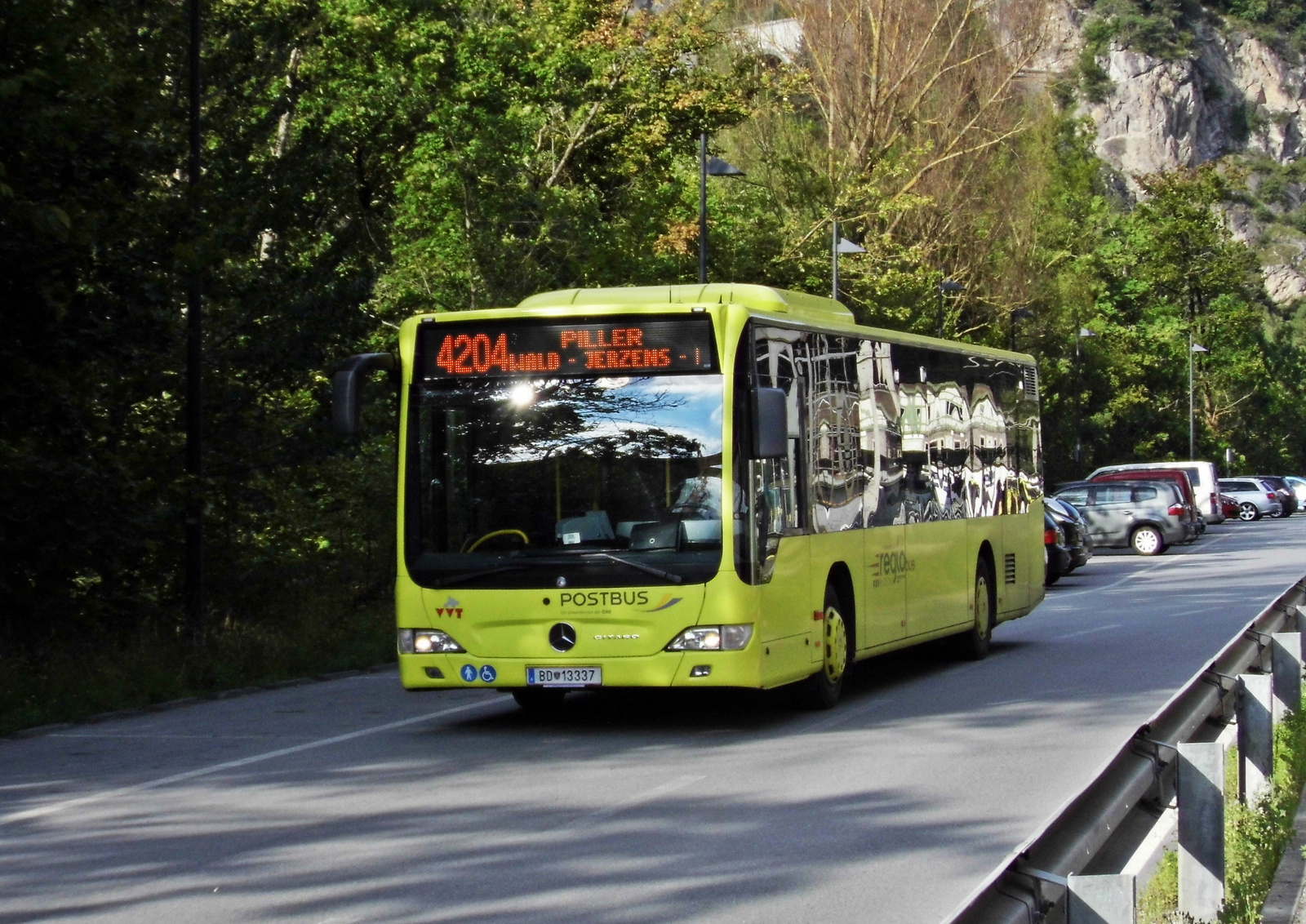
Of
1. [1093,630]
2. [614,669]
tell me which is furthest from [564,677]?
[1093,630]

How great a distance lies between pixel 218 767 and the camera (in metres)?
10.9

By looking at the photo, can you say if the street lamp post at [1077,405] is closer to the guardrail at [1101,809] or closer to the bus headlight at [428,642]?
the bus headlight at [428,642]

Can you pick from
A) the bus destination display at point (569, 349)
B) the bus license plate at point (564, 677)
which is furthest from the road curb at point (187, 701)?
the bus destination display at point (569, 349)

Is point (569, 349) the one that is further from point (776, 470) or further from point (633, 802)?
point (633, 802)

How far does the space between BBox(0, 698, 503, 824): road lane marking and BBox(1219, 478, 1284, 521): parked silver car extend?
→ 62.7 metres

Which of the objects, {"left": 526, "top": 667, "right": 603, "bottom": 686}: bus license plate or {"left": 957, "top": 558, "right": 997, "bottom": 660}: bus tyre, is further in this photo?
{"left": 957, "top": 558, "right": 997, "bottom": 660}: bus tyre

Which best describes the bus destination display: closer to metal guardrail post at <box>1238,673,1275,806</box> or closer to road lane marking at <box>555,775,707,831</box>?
road lane marking at <box>555,775,707,831</box>

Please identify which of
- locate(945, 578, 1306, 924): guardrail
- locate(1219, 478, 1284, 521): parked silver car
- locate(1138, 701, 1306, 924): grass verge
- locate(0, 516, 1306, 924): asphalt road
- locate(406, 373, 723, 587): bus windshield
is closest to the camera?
locate(945, 578, 1306, 924): guardrail

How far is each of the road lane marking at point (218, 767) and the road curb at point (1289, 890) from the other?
5.84 m

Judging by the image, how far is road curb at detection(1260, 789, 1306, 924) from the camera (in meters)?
6.53

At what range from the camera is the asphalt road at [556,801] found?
7.10 metres

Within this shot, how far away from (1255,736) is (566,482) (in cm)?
476

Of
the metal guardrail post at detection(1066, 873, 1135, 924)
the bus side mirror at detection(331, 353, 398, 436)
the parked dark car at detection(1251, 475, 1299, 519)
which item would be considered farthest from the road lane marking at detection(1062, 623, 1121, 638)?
the parked dark car at detection(1251, 475, 1299, 519)

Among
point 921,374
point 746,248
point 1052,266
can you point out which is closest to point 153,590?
point 921,374
